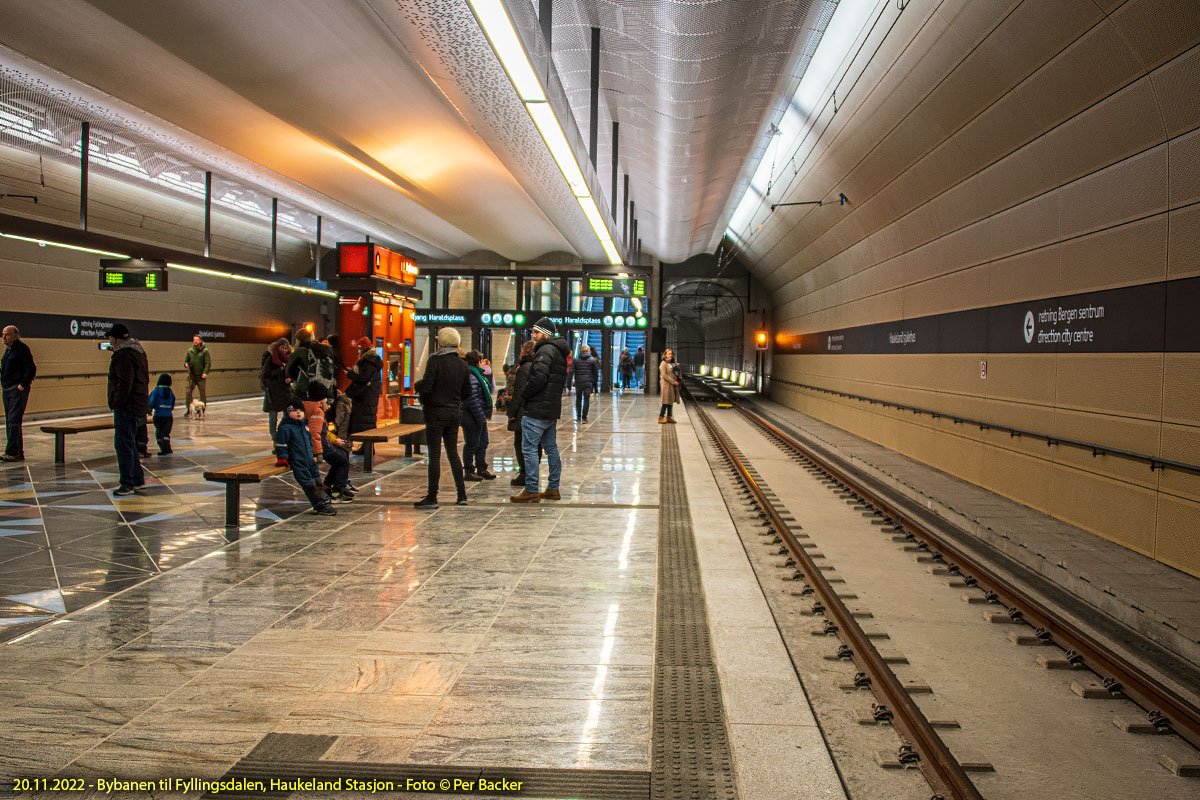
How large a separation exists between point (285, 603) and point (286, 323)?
25.9 m

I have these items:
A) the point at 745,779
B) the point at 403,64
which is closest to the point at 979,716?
the point at 745,779

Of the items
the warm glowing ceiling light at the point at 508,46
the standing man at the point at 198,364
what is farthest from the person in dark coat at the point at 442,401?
the standing man at the point at 198,364

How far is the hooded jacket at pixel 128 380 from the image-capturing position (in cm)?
856

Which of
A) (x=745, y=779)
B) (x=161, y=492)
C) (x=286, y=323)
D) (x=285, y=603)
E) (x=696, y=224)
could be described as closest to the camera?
(x=745, y=779)

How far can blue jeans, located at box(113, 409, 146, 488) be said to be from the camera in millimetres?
8633

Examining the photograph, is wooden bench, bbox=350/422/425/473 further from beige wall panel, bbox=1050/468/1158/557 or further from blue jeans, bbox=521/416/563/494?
beige wall panel, bbox=1050/468/1158/557

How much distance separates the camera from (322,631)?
4.64 meters

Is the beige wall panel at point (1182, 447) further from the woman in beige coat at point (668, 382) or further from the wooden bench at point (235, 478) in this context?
the woman in beige coat at point (668, 382)

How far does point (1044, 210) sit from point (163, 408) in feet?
37.2

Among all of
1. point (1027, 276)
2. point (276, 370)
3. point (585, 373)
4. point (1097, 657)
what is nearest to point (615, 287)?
point (585, 373)

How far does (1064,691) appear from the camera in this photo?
4.21 m

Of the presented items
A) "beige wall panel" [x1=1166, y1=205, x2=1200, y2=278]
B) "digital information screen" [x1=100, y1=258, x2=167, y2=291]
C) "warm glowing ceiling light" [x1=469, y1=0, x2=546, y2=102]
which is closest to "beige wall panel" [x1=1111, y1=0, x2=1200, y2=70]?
"beige wall panel" [x1=1166, y1=205, x2=1200, y2=278]

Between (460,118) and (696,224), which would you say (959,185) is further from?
(696,224)

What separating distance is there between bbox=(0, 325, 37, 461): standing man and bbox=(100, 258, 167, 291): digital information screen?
4.10m
